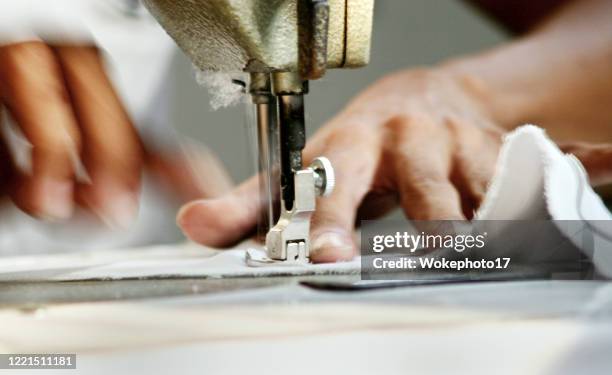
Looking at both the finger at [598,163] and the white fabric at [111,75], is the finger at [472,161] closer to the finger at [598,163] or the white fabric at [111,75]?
the finger at [598,163]

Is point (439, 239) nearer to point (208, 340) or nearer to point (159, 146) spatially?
point (208, 340)

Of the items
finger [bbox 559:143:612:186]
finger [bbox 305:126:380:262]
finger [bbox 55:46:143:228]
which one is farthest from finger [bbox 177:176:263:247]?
finger [bbox 559:143:612:186]

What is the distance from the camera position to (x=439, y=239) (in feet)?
3.38

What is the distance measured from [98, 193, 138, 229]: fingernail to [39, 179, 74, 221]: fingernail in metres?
0.07

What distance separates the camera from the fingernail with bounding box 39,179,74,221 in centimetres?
143

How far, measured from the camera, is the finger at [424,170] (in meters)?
1.16

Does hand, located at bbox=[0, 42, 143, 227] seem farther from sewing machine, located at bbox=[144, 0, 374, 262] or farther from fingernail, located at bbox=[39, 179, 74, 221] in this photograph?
sewing machine, located at bbox=[144, 0, 374, 262]

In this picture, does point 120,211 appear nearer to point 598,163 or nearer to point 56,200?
point 56,200

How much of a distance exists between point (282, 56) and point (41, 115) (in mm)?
615

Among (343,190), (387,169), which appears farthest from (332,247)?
(387,169)

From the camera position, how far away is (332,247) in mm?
1007

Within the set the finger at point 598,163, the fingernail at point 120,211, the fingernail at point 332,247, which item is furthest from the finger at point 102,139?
the finger at point 598,163

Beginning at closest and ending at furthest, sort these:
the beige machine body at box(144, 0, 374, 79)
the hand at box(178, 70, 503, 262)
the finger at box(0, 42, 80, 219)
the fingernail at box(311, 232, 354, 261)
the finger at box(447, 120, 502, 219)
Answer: the beige machine body at box(144, 0, 374, 79), the fingernail at box(311, 232, 354, 261), the hand at box(178, 70, 503, 262), the finger at box(447, 120, 502, 219), the finger at box(0, 42, 80, 219)

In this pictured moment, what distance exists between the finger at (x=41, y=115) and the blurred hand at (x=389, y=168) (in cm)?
31
